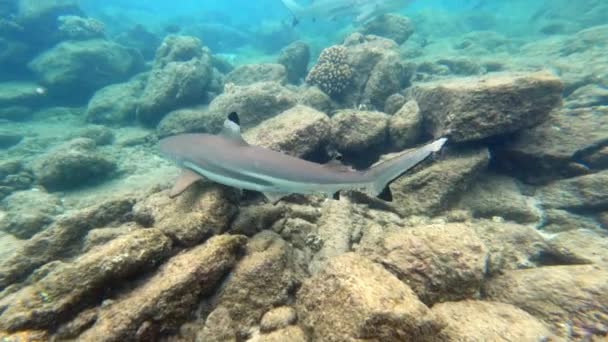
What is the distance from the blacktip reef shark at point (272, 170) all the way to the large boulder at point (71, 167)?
6.27 metres

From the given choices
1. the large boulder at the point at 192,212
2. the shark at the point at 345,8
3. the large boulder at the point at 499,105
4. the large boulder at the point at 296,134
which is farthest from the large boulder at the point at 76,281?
the shark at the point at 345,8

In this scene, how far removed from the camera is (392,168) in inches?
154

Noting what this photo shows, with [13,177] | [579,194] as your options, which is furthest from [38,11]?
[579,194]

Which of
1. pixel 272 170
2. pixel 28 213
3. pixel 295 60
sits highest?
pixel 295 60

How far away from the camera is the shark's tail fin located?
12.4 ft

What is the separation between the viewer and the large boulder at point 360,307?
2.54 meters

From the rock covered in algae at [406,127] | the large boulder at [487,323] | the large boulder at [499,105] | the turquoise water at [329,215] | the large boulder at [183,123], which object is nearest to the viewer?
the large boulder at [487,323]

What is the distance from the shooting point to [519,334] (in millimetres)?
2914

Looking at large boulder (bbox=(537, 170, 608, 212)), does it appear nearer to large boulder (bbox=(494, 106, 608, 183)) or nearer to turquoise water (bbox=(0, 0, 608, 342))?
turquoise water (bbox=(0, 0, 608, 342))

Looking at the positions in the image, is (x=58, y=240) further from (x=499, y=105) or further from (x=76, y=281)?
(x=499, y=105)

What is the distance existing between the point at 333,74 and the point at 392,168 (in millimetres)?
8225

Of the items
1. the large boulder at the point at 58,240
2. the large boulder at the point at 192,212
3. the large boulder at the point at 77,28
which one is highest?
the large boulder at the point at 77,28

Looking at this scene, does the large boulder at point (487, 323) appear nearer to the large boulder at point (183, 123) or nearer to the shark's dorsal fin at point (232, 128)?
the shark's dorsal fin at point (232, 128)

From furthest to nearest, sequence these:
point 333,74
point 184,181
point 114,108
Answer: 1. point 114,108
2. point 333,74
3. point 184,181
